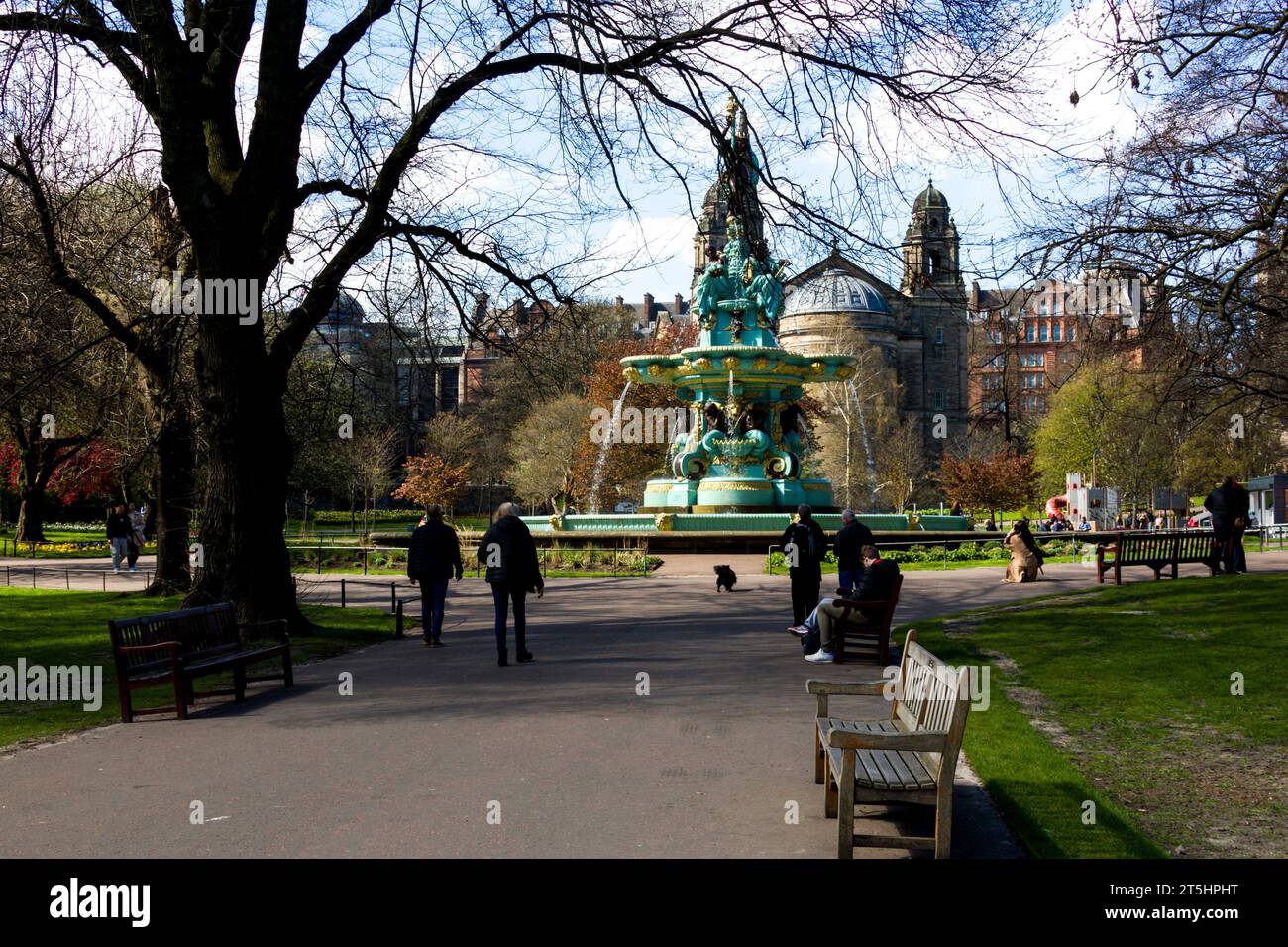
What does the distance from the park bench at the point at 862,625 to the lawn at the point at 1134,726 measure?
63 cm

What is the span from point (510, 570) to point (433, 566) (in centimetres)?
191

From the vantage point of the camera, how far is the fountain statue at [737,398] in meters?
35.7

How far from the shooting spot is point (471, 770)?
24.2ft

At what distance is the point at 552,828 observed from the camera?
599cm

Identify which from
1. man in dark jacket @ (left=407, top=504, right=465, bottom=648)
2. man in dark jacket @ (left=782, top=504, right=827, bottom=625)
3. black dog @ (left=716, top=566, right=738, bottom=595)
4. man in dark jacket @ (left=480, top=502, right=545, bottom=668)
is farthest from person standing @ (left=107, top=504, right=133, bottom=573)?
man in dark jacket @ (left=782, top=504, right=827, bottom=625)

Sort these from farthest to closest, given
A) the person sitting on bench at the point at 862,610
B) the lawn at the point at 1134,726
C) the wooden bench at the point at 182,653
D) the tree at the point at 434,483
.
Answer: the tree at the point at 434,483 < the person sitting on bench at the point at 862,610 < the wooden bench at the point at 182,653 < the lawn at the point at 1134,726

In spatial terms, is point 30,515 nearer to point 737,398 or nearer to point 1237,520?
point 737,398

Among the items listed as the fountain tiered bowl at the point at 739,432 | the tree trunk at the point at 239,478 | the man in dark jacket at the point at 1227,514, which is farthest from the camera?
the fountain tiered bowl at the point at 739,432

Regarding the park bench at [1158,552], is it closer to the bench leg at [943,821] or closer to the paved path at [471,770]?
the paved path at [471,770]

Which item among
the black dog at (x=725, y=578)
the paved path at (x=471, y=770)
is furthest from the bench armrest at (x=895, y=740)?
the black dog at (x=725, y=578)

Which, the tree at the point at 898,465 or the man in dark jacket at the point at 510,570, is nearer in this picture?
the man in dark jacket at the point at 510,570

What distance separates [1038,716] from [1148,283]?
309 inches

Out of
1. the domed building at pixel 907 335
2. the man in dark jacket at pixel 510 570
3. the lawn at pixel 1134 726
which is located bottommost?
the lawn at pixel 1134 726

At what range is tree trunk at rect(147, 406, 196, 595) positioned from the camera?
21031mm
